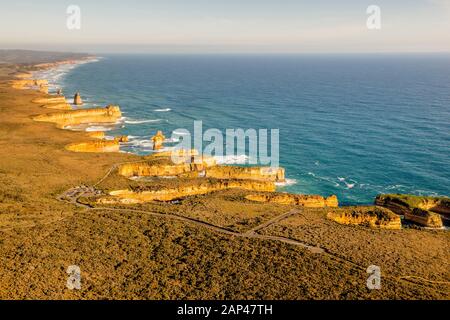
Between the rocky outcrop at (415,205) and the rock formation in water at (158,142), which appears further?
the rock formation in water at (158,142)

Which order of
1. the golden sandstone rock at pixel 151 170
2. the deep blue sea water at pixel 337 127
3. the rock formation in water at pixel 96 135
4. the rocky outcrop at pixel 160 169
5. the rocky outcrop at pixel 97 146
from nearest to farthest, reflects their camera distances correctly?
1. the golden sandstone rock at pixel 151 170
2. the rocky outcrop at pixel 160 169
3. the deep blue sea water at pixel 337 127
4. the rocky outcrop at pixel 97 146
5. the rock formation in water at pixel 96 135

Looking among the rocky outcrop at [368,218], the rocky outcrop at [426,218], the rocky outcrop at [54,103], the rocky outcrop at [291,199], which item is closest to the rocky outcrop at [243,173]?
the rocky outcrop at [291,199]

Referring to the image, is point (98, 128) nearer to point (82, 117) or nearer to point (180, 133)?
point (82, 117)

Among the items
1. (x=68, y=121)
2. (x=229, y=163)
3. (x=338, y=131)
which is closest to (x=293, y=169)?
(x=229, y=163)

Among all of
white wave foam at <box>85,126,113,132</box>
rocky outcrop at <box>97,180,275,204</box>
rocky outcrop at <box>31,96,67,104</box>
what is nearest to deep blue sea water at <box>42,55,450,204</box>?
white wave foam at <box>85,126,113,132</box>
